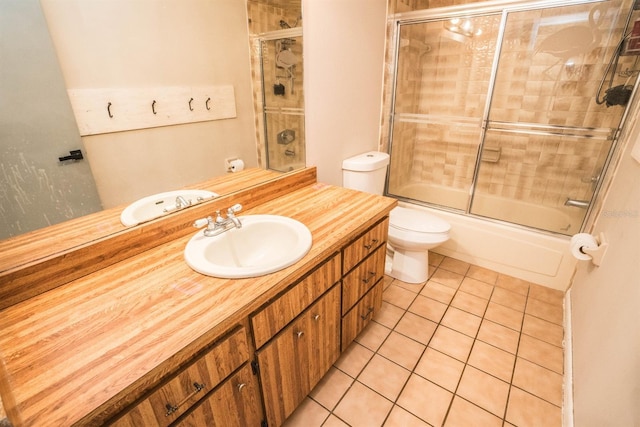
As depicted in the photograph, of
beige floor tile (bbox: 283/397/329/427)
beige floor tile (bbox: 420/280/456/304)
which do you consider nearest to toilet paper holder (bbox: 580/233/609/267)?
beige floor tile (bbox: 420/280/456/304)

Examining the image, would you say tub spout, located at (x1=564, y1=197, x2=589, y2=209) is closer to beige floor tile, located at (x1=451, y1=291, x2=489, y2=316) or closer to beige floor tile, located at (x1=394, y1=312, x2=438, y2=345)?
beige floor tile, located at (x1=451, y1=291, x2=489, y2=316)

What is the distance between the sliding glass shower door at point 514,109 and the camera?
6.69 ft

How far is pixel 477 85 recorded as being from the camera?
2.63 m

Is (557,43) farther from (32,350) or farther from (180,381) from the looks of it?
(32,350)

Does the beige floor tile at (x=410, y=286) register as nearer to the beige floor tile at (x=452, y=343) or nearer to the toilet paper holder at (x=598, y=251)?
the beige floor tile at (x=452, y=343)

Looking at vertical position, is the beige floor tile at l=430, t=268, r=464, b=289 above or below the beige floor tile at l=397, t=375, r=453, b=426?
above

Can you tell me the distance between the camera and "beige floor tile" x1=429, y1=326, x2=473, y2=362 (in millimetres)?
1595

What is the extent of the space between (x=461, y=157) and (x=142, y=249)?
107 inches

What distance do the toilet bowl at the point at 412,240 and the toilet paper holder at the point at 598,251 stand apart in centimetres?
69

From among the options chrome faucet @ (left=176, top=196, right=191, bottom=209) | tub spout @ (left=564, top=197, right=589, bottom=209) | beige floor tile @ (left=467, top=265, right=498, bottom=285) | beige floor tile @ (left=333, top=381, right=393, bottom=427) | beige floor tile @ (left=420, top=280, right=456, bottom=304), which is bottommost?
beige floor tile @ (left=333, top=381, right=393, bottom=427)

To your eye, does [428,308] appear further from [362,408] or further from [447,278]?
[362,408]

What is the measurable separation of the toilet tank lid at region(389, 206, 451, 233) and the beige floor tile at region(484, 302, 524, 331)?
0.57 metres

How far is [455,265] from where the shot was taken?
7.69ft

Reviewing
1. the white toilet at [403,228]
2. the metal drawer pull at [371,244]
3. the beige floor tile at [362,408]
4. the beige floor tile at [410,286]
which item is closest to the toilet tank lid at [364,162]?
the white toilet at [403,228]
